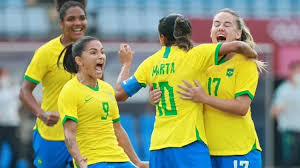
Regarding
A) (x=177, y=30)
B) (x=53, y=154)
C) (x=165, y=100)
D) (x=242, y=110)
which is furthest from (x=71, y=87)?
(x=53, y=154)

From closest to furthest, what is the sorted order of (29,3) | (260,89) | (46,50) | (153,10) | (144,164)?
(144,164) → (46,50) → (260,89) → (29,3) → (153,10)

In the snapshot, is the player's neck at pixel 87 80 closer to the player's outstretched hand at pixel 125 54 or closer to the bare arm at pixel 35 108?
the player's outstretched hand at pixel 125 54

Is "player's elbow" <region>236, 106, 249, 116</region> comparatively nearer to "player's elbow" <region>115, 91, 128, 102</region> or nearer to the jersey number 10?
the jersey number 10

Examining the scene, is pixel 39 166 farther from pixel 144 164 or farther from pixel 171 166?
pixel 171 166

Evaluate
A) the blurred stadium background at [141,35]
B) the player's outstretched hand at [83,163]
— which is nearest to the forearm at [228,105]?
the player's outstretched hand at [83,163]

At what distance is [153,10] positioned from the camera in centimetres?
1759

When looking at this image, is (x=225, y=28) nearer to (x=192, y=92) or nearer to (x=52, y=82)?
(x=192, y=92)

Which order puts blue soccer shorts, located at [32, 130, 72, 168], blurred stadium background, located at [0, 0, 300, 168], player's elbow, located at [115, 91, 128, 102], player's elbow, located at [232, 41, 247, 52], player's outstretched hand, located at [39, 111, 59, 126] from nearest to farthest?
player's elbow, located at [232, 41, 247, 52] → player's elbow, located at [115, 91, 128, 102] → player's outstretched hand, located at [39, 111, 59, 126] → blue soccer shorts, located at [32, 130, 72, 168] → blurred stadium background, located at [0, 0, 300, 168]

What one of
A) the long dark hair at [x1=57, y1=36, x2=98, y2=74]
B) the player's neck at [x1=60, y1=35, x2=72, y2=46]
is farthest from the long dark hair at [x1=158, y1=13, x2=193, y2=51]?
the player's neck at [x1=60, y1=35, x2=72, y2=46]

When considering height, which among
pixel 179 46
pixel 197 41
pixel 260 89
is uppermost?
pixel 179 46

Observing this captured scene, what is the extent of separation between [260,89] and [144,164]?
8412 mm

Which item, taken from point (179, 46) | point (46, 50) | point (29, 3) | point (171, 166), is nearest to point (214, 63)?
point (179, 46)

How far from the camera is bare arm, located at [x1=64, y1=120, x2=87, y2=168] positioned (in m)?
6.31

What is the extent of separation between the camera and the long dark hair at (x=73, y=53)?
6688mm
